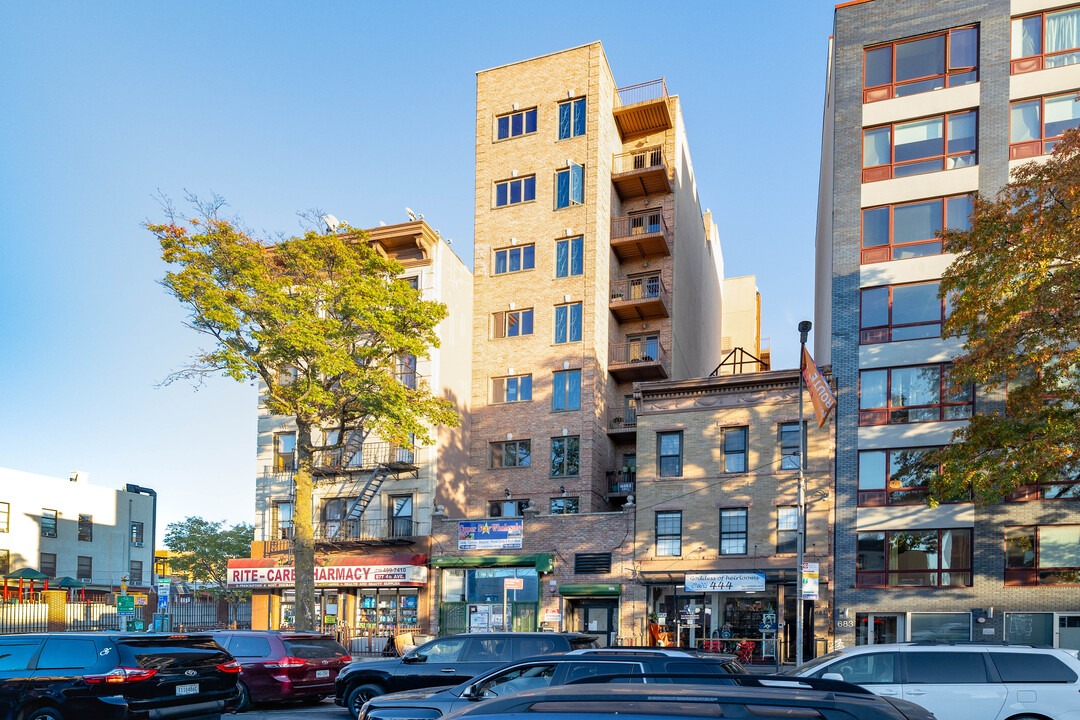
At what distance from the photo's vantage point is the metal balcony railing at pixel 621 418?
4009cm

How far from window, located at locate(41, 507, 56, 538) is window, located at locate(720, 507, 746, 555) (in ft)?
137

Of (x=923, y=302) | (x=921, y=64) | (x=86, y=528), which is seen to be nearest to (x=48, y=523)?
(x=86, y=528)

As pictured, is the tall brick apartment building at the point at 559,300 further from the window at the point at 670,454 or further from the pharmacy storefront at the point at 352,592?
the window at the point at 670,454

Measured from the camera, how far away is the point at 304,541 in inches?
1240

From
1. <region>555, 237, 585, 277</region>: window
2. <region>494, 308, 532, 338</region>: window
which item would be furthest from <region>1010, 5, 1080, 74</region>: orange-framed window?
<region>494, 308, 532, 338</region>: window

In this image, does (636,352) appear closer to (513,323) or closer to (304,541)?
(513,323)

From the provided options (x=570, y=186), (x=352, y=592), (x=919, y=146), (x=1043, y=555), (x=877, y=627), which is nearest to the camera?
(x=1043, y=555)

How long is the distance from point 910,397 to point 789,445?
435 cm

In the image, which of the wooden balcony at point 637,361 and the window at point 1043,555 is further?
the wooden balcony at point 637,361

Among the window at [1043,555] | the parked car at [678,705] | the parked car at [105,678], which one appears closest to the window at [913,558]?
the window at [1043,555]

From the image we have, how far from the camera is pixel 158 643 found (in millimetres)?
13008

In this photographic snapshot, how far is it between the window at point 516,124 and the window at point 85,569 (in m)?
37.3

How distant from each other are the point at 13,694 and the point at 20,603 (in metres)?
19.4

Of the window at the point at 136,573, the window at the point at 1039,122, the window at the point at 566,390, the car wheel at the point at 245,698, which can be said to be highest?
the window at the point at 1039,122
